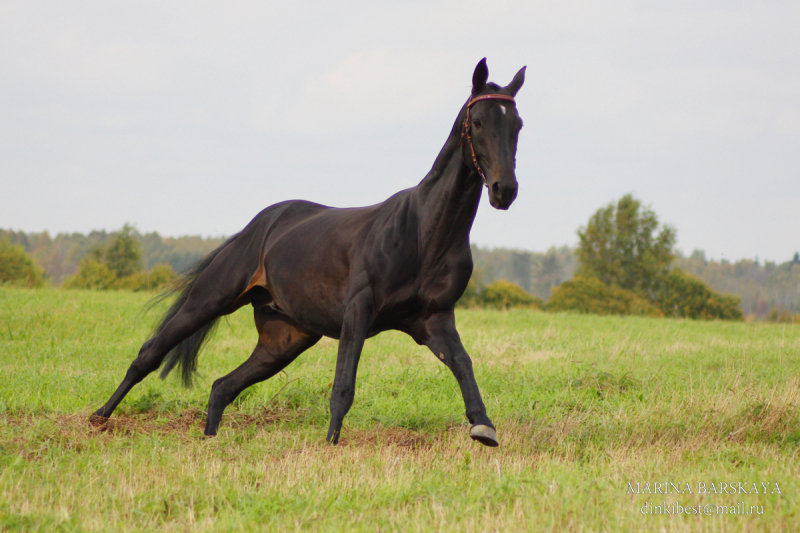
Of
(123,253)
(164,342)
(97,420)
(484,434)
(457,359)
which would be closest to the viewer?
(484,434)

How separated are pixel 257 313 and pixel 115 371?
14.1 ft

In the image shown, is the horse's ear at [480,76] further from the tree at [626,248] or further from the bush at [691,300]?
the tree at [626,248]

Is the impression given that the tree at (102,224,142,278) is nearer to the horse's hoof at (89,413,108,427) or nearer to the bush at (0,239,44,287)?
the bush at (0,239,44,287)

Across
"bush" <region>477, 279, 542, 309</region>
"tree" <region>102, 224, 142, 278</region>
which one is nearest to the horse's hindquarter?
"bush" <region>477, 279, 542, 309</region>

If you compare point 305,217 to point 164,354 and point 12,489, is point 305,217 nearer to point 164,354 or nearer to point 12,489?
point 164,354

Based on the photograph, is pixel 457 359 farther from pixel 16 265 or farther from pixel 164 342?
pixel 16 265

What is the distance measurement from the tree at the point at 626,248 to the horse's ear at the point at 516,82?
5307 cm

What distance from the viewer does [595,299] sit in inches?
1998

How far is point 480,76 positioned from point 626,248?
56353mm

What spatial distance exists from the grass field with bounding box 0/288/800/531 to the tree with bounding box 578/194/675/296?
47.2 meters

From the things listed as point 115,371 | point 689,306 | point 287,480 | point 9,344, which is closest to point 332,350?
point 115,371

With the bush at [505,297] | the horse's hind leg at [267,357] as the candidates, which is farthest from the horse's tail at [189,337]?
the bush at [505,297]

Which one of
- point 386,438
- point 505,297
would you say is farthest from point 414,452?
point 505,297

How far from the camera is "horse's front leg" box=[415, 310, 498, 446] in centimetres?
516
